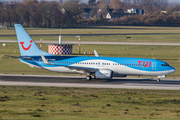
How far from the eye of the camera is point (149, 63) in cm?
4303

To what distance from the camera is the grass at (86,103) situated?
2297 centimetres

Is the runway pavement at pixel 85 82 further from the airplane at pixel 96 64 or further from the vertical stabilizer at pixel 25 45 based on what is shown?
the vertical stabilizer at pixel 25 45

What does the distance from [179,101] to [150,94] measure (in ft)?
14.6

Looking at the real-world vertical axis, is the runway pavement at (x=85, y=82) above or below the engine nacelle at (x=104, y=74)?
below

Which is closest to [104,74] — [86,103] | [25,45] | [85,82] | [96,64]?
[96,64]

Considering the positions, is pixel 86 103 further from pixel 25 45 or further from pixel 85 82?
pixel 25 45

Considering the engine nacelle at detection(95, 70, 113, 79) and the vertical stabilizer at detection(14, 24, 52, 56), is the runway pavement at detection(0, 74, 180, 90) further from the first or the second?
the vertical stabilizer at detection(14, 24, 52, 56)

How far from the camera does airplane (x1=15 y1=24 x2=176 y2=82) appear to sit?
141 ft

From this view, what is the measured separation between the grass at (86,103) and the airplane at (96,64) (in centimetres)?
806

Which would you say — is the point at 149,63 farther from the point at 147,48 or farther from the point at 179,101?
the point at 147,48

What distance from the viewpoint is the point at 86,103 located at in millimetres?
27672

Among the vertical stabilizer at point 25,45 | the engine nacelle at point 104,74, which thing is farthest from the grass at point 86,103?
the vertical stabilizer at point 25,45

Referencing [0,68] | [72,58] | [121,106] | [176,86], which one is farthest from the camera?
[0,68]

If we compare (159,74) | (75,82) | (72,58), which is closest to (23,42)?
(72,58)
